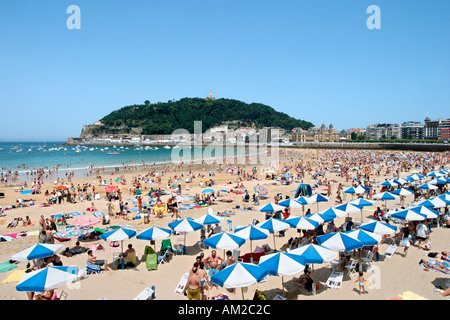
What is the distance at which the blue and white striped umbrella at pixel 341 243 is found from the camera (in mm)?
7352

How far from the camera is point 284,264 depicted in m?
6.33

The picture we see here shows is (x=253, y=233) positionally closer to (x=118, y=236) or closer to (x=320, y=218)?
(x=320, y=218)

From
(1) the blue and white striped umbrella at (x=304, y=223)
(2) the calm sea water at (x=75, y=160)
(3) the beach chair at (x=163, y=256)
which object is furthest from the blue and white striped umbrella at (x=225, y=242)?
(2) the calm sea water at (x=75, y=160)

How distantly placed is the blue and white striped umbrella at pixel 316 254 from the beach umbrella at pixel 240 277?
1325mm

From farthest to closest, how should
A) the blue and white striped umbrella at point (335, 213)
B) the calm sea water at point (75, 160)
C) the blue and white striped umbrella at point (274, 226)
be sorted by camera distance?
the calm sea water at point (75, 160) → the blue and white striped umbrella at point (335, 213) → the blue and white striped umbrella at point (274, 226)

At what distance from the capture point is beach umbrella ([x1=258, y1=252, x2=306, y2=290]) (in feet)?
20.4

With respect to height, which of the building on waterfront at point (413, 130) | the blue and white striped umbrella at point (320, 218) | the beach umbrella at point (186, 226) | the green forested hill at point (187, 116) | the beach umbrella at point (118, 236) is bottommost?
the beach umbrella at point (118, 236)

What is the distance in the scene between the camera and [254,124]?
178375 mm

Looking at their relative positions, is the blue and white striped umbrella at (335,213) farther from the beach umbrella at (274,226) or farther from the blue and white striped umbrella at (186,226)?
the blue and white striped umbrella at (186,226)

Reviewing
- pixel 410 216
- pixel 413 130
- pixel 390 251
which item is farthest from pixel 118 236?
Answer: pixel 413 130
